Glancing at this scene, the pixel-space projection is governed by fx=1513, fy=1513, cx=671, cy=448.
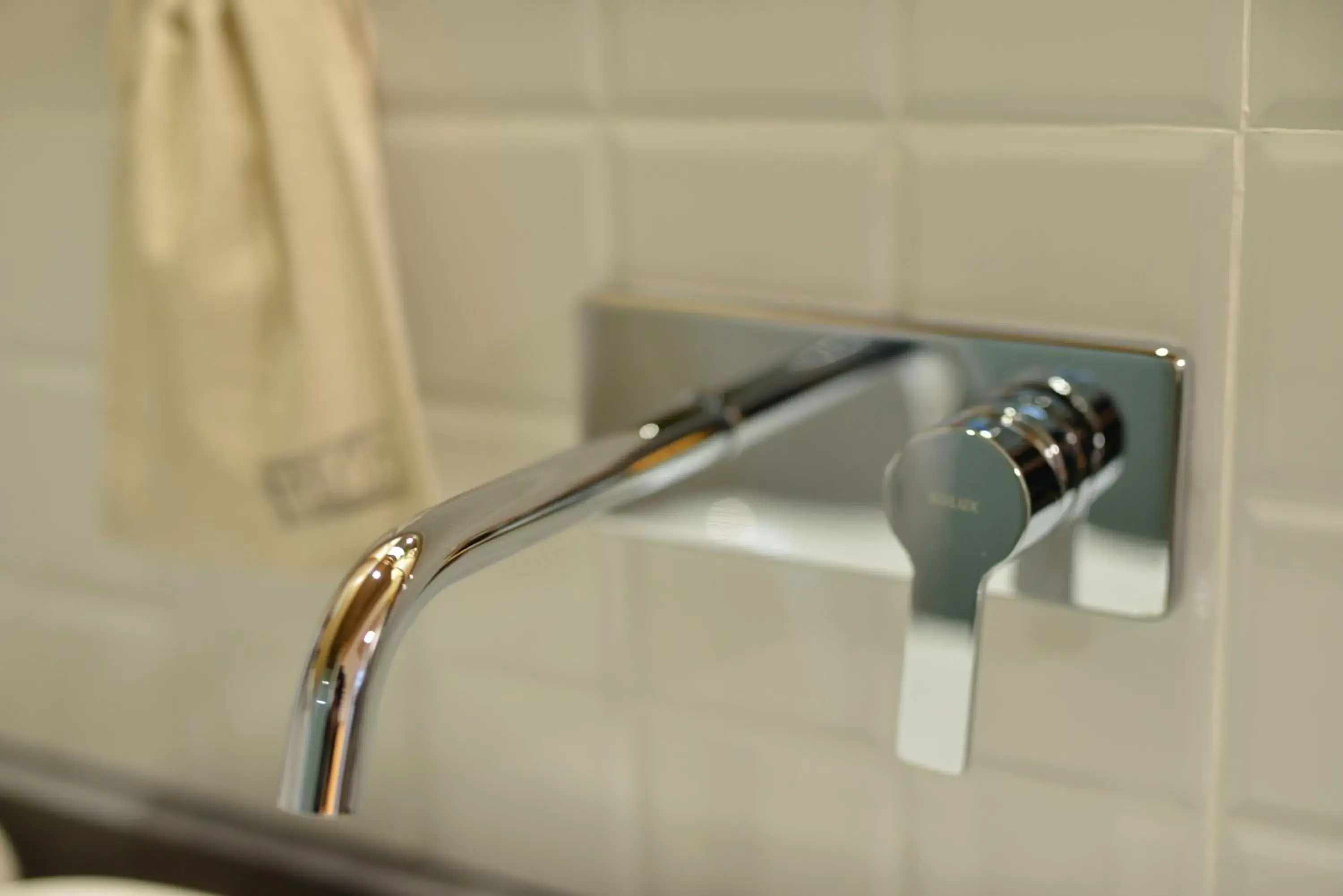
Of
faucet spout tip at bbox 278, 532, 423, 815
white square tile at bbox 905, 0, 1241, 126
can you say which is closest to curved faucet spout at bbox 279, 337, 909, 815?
faucet spout tip at bbox 278, 532, 423, 815

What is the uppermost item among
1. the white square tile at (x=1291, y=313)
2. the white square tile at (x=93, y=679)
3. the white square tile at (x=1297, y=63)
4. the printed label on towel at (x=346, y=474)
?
the white square tile at (x=1297, y=63)

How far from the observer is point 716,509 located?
1.71 feet

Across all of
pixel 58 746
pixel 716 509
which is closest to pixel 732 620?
pixel 716 509

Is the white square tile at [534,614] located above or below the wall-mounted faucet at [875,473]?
below

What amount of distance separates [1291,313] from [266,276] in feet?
1.13

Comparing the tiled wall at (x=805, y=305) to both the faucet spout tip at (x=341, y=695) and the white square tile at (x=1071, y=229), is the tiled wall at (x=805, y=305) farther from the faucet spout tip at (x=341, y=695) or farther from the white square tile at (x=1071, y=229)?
Result: the faucet spout tip at (x=341, y=695)

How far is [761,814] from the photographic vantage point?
0.55 meters

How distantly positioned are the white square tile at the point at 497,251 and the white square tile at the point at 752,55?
0.12ft

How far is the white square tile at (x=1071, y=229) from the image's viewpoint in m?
0.43

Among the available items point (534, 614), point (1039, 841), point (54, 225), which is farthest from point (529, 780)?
point (54, 225)

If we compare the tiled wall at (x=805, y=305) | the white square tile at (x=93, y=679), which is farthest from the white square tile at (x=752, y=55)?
the white square tile at (x=93, y=679)

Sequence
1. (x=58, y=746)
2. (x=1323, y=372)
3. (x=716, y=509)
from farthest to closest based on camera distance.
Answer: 1. (x=58, y=746)
2. (x=716, y=509)
3. (x=1323, y=372)

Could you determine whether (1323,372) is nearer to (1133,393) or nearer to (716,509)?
(1133,393)

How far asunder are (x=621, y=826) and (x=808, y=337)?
0.21 m
